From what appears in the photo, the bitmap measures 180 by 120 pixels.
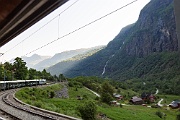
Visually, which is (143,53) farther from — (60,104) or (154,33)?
(60,104)

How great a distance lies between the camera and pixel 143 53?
170 metres

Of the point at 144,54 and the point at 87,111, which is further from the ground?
the point at 144,54

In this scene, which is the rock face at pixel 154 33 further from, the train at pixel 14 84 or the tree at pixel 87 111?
the tree at pixel 87 111

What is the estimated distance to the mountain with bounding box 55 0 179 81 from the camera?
459 ft

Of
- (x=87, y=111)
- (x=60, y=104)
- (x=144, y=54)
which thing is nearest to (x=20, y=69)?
(x=60, y=104)

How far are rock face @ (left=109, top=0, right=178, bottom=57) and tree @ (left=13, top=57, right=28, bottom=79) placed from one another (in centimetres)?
11097

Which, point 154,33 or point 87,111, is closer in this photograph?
point 87,111

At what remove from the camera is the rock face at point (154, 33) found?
153875 mm

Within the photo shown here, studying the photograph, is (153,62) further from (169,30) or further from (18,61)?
(18,61)

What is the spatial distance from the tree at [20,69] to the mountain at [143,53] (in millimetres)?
90699

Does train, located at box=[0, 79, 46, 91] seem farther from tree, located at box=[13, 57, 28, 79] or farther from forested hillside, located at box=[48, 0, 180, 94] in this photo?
forested hillside, located at box=[48, 0, 180, 94]

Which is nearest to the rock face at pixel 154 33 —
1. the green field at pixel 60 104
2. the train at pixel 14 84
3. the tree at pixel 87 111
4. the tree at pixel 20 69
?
the tree at pixel 20 69

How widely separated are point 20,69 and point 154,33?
138 m

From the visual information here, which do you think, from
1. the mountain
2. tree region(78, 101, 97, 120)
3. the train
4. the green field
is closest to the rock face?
the mountain
